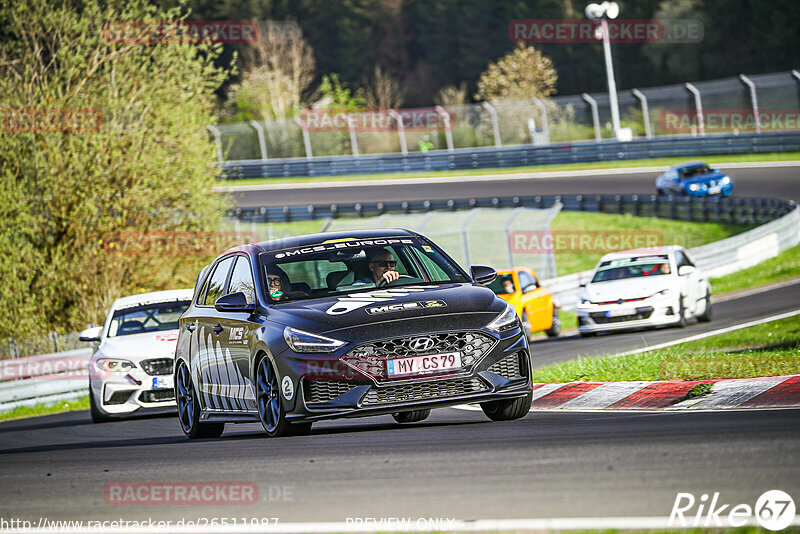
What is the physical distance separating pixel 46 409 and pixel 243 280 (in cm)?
1094

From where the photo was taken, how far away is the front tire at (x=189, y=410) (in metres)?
11.1

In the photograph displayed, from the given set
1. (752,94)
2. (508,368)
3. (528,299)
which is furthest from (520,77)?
(508,368)

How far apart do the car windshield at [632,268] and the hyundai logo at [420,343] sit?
13.7 m

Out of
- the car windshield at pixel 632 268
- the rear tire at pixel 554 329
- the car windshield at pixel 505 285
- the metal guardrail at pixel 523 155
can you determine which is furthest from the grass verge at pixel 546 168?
the car windshield at pixel 632 268

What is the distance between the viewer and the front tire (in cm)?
1110

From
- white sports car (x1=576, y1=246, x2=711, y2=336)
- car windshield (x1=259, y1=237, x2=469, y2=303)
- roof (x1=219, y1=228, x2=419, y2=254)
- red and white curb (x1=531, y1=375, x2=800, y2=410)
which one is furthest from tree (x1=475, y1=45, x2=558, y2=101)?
car windshield (x1=259, y1=237, x2=469, y2=303)

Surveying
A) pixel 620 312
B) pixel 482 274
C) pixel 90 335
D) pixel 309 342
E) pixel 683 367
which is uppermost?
pixel 482 274

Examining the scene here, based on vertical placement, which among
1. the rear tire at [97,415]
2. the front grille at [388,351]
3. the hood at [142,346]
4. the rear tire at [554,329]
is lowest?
the rear tire at [554,329]

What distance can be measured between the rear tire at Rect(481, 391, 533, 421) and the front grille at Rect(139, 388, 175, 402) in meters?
6.42

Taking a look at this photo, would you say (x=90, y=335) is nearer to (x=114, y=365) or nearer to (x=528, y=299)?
(x=114, y=365)

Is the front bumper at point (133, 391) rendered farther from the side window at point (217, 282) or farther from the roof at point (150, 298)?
the side window at point (217, 282)

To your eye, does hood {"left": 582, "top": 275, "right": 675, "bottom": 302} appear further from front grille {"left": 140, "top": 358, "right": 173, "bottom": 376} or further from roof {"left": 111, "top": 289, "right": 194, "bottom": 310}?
front grille {"left": 140, "top": 358, "right": 173, "bottom": 376}

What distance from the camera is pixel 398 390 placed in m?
8.73

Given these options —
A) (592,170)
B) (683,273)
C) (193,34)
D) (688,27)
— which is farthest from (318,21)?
(683,273)
